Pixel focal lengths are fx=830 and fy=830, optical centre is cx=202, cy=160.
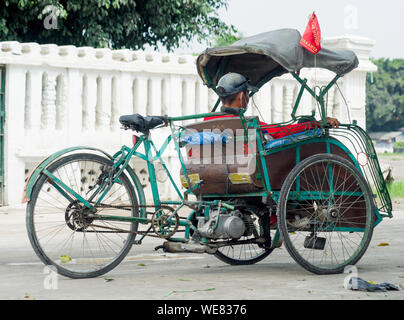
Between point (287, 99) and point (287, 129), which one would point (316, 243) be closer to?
point (287, 129)

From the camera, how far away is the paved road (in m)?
5.19

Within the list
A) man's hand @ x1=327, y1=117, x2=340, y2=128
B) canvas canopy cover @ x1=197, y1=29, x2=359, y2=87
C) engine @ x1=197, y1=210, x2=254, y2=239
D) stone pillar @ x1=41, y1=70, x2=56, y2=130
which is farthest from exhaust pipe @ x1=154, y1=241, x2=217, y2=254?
stone pillar @ x1=41, y1=70, x2=56, y2=130

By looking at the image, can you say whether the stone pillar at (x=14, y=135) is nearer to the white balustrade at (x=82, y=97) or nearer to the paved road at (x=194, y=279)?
the white balustrade at (x=82, y=97)

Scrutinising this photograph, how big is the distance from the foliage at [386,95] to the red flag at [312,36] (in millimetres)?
84741

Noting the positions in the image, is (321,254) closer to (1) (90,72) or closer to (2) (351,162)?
(2) (351,162)

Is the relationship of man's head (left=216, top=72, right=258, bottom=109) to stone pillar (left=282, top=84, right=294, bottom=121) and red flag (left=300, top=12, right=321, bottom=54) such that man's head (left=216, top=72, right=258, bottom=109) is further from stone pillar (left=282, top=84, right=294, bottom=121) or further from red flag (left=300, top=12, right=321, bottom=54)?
stone pillar (left=282, top=84, right=294, bottom=121)

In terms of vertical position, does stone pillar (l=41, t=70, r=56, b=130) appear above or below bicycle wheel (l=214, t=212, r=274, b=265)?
above

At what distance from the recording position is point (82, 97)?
43.1 feet

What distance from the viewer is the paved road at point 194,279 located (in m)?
5.19

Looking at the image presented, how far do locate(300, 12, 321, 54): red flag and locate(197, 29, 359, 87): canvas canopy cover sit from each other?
0.06 m

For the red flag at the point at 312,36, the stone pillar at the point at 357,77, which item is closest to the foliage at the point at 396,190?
the stone pillar at the point at 357,77

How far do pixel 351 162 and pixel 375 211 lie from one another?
1.44 ft
